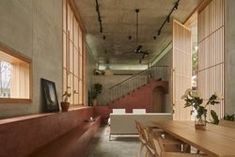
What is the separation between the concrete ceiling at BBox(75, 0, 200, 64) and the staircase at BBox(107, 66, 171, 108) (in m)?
1.39

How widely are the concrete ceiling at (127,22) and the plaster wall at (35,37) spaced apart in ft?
7.89

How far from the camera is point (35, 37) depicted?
5039 mm

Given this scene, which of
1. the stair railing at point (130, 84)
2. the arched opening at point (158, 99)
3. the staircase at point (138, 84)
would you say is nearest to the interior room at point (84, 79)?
the staircase at point (138, 84)

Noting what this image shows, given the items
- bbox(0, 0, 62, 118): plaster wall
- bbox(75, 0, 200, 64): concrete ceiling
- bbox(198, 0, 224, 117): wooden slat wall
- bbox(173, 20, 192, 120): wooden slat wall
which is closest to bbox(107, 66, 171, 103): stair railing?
bbox(75, 0, 200, 64): concrete ceiling

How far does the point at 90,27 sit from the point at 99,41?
3103 millimetres

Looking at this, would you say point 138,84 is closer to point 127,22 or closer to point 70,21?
point 127,22

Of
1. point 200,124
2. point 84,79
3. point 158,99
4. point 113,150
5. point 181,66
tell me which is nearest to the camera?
point 200,124

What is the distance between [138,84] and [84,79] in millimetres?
7399

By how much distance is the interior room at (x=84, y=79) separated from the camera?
3.58 metres

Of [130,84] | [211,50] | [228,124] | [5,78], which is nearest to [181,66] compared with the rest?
[211,50]

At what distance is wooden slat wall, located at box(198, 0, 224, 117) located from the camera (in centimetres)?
700

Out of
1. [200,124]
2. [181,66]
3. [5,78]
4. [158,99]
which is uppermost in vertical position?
[181,66]

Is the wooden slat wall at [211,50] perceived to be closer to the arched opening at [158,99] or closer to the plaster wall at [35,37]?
the plaster wall at [35,37]

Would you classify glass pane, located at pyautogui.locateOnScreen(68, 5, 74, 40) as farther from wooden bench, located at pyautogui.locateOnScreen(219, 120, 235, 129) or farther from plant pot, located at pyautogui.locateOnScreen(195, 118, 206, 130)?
plant pot, located at pyautogui.locateOnScreen(195, 118, 206, 130)
